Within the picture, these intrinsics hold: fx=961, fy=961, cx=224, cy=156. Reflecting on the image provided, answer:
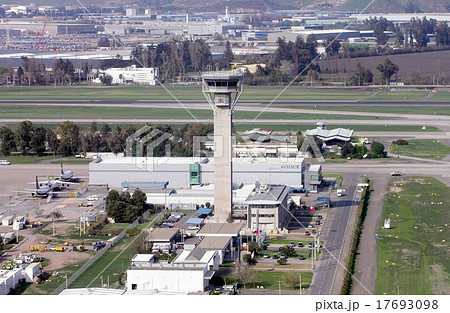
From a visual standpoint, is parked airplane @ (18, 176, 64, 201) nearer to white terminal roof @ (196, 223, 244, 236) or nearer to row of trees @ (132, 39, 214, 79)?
white terminal roof @ (196, 223, 244, 236)

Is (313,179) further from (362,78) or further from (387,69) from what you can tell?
(387,69)

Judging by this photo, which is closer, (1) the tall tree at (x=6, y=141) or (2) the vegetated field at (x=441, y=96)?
(1) the tall tree at (x=6, y=141)

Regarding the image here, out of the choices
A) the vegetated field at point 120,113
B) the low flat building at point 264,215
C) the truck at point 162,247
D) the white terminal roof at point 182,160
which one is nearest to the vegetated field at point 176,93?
the vegetated field at point 120,113

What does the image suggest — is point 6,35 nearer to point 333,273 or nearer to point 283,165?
point 283,165

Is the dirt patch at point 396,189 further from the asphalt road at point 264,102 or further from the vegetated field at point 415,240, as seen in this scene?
the asphalt road at point 264,102

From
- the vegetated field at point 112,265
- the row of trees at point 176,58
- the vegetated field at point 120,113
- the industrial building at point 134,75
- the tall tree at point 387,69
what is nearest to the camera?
the vegetated field at point 112,265

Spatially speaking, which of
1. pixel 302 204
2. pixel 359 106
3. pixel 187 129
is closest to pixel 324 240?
pixel 302 204

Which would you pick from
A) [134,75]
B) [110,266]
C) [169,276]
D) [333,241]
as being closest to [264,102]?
[134,75]
